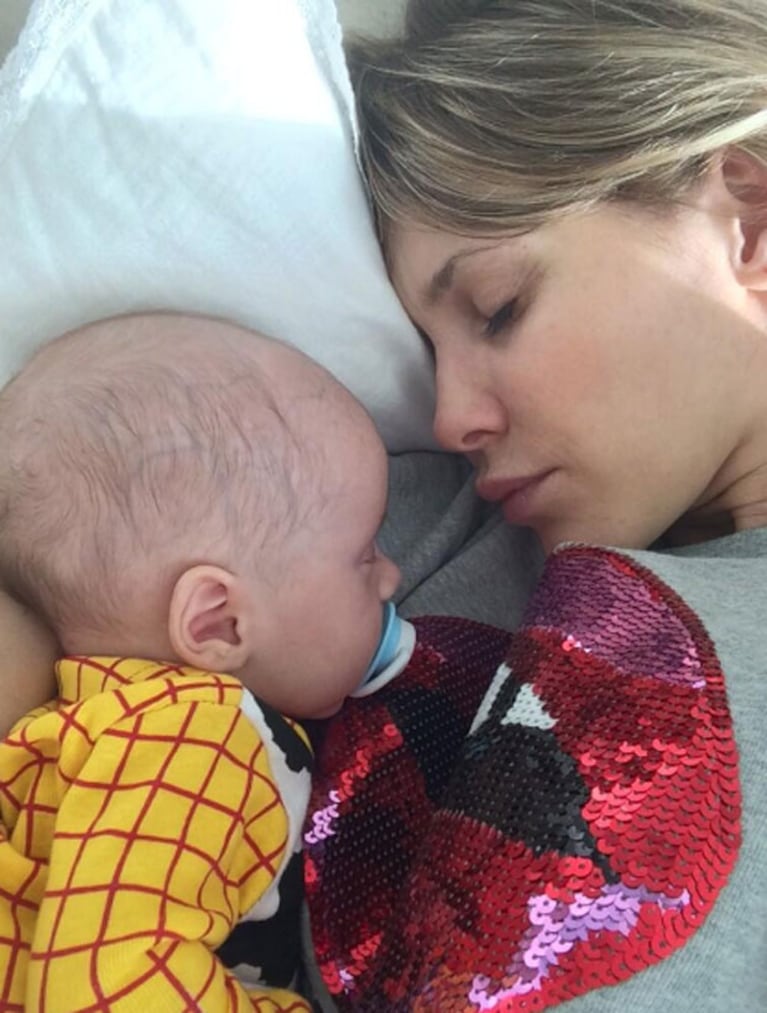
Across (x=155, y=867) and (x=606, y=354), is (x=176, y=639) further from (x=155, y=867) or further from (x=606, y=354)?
(x=606, y=354)

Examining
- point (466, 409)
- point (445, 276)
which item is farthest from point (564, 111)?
point (466, 409)

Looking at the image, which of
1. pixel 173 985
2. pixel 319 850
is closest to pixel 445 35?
pixel 319 850

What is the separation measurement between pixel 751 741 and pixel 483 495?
0.42 metres

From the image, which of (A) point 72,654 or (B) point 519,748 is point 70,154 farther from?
(B) point 519,748

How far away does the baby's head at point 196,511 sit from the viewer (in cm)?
80

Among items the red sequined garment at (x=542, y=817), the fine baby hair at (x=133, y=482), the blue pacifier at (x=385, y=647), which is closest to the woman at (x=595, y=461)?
the red sequined garment at (x=542, y=817)

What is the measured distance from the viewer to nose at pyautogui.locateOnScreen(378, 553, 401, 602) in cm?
91

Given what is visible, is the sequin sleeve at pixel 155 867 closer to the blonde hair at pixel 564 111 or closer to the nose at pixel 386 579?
the nose at pixel 386 579

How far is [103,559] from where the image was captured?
0.79 m

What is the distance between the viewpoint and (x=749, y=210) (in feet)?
3.24

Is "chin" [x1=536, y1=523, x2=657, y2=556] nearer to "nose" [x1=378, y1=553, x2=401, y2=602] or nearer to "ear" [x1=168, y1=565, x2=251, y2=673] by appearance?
"nose" [x1=378, y1=553, x2=401, y2=602]

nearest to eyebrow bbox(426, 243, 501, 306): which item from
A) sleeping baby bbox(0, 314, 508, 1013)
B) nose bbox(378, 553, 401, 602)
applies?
sleeping baby bbox(0, 314, 508, 1013)

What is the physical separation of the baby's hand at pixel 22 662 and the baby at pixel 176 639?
3cm

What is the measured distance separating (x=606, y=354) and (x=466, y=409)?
0.46ft
